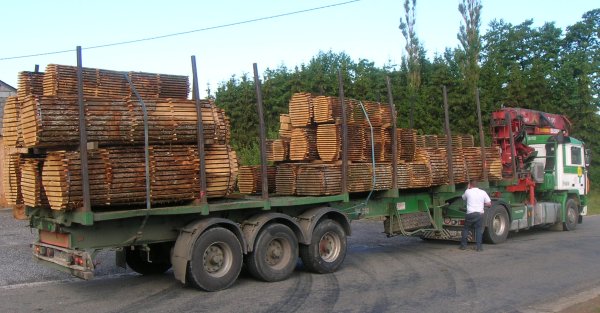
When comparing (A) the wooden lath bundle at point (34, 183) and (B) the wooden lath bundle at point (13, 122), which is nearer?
(A) the wooden lath bundle at point (34, 183)

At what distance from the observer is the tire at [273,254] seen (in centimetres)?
909

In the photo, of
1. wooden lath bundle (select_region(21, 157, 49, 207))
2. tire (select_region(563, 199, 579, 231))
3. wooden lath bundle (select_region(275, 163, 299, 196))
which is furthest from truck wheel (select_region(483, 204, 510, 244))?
wooden lath bundle (select_region(21, 157, 49, 207))

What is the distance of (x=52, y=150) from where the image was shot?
25.9 ft

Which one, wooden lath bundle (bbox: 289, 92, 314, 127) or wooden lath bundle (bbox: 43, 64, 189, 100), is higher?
wooden lath bundle (bbox: 43, 64, 189, 100)

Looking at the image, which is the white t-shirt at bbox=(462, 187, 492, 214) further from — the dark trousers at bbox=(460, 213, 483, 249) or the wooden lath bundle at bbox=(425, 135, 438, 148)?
the wooden lath bundle at bbox=(425, 135, 438, 148)

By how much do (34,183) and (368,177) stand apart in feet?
18.8

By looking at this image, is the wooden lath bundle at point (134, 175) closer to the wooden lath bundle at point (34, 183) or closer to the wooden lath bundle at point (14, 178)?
the wooden lath bundle at point (34, 183)

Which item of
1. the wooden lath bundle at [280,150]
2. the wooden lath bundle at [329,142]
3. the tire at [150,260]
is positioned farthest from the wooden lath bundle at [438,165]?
the tire at [150,260]

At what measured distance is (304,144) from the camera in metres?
10.7

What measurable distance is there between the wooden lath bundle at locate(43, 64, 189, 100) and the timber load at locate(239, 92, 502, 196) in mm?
2420

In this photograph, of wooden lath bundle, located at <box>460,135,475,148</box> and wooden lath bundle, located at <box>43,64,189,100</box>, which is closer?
wooden lath bundle, located at <box>43,64,189,100</box>

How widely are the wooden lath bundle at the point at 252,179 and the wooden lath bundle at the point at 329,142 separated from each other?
3.71 ft

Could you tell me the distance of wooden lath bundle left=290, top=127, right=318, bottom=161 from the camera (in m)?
10.7

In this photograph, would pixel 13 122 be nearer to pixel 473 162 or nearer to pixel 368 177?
pixel 368 177
